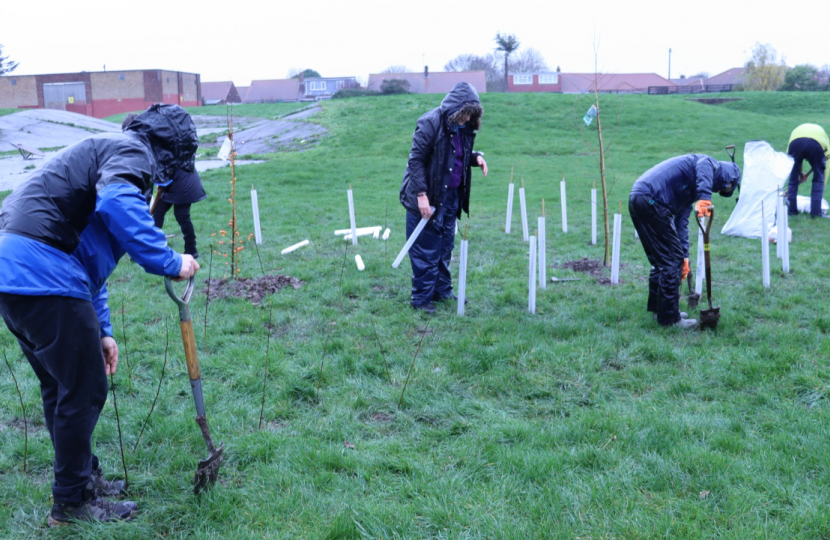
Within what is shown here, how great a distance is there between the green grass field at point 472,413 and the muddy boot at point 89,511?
0.17 feet

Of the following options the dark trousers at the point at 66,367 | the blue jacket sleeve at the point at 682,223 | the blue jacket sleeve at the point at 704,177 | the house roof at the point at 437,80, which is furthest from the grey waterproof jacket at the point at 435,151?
the house roof at the point at 437,80

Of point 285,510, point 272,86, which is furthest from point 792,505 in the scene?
point 272,86

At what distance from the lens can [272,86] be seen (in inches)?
2482

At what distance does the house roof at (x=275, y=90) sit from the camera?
6178cm

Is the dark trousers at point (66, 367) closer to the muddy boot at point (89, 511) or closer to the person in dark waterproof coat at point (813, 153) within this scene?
the muddy boot at point (89, 511)

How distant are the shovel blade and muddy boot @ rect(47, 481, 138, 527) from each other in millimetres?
4701

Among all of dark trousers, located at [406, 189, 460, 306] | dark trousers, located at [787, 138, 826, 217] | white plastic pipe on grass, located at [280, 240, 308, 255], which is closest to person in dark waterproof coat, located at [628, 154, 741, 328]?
dark trousers, located at [406, 189, 460, 306]

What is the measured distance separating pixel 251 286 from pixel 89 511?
4098mm

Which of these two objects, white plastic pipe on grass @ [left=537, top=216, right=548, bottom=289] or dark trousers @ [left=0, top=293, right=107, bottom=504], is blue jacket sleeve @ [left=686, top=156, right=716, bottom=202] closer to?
white plastic pipe on grass @ [left=537, top=216, right=548, bottom=289]

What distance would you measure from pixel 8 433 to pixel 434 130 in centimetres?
419

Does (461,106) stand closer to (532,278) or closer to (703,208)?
(532,278)

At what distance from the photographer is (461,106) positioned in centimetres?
595

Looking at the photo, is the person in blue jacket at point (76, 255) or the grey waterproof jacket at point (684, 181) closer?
the person in blue jacket at point (76, 255)

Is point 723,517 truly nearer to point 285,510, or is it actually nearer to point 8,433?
point 285,510
